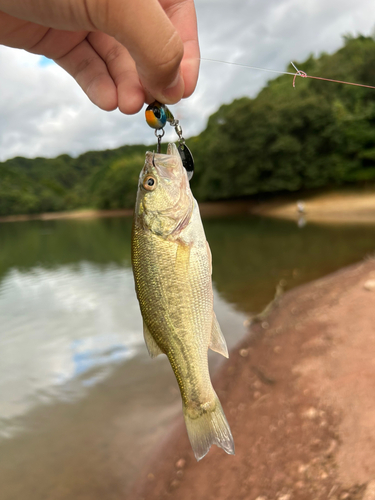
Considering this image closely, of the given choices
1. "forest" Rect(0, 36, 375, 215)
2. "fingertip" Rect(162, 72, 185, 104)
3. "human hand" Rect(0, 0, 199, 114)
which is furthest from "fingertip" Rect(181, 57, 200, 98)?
"forest" Rect(0, 36, 375, 215)

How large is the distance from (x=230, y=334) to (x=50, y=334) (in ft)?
16.9

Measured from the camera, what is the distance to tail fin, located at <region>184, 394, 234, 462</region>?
1931 millimetres

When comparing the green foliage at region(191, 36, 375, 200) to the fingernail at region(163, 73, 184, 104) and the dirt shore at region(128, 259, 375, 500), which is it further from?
the fingernail at region(163, 73, 184, 104)

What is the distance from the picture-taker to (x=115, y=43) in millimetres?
2336

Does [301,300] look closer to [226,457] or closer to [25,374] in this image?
[226,457]

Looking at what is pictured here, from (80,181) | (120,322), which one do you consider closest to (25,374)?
(120,322)

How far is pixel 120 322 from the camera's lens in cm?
1043

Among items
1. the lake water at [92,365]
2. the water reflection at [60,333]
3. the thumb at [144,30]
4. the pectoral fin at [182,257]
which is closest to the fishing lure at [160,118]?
the thumb at [144,30]

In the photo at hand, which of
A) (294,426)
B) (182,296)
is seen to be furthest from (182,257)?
(294,426)

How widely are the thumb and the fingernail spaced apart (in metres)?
0.18

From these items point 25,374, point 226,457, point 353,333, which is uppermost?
point 353,333

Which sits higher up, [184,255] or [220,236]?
[184,255]

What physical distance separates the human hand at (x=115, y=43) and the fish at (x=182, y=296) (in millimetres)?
651

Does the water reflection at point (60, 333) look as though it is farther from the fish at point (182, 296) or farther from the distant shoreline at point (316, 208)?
the distant shoreline at point (316, 208)
